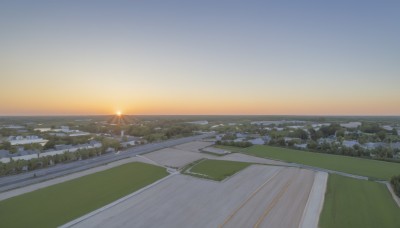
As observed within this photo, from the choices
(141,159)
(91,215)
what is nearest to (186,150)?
(141,159)

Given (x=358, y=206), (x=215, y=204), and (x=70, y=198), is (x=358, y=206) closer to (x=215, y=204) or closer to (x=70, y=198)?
(x=215, y=204)

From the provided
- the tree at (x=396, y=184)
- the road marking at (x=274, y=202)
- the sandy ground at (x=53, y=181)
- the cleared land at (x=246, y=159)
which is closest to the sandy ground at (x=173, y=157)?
the sandy ground at (x=53, y=181)

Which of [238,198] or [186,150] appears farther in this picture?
[186,150]

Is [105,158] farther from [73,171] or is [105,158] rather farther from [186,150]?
[186,150]

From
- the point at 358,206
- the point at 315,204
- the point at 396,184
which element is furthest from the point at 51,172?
the point at 396,184

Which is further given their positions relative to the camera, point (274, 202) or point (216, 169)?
point (216, 169)

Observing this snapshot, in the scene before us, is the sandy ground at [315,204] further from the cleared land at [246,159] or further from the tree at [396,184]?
the cleared land at [246,159]
